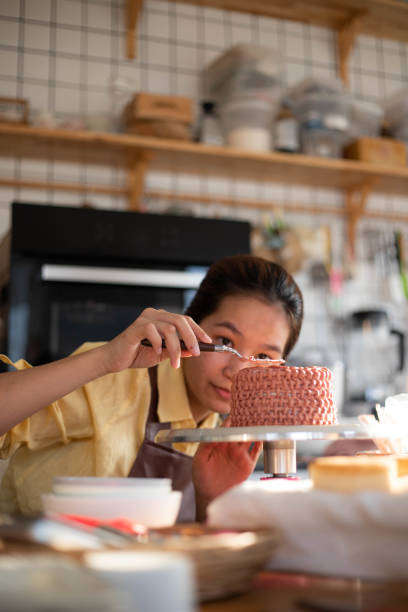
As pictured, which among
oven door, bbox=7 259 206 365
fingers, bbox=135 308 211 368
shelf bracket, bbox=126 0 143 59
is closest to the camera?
fingers, bbox=135 308 211 368

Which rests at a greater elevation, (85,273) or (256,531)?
(85,273)

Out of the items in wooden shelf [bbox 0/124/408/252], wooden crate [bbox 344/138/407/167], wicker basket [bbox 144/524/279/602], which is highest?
wooden crate [bbox 344/138/407/167]

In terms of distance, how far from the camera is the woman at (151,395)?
0.93 meters

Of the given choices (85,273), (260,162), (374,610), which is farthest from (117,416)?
(260,162)

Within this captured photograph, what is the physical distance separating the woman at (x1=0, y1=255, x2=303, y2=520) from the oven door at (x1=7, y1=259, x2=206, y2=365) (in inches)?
29.9

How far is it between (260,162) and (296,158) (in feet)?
0.46

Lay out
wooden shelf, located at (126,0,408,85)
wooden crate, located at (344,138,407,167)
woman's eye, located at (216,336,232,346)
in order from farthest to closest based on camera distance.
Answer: wooden shelf, located at (126,0,408,85) < wooden crate, located at (344,138,407,167) < woman's eye, located at (216,336,232,346)

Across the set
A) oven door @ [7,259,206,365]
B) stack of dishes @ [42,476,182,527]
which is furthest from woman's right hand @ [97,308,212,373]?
oven door @ [7,259,206,365]

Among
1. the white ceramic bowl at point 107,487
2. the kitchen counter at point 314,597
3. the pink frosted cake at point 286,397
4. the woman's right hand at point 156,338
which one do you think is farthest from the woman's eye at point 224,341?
the kitchen counter at point 314,597

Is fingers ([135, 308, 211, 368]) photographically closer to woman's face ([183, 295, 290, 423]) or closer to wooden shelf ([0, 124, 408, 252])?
woman's face ([183, 295, 290, 423])

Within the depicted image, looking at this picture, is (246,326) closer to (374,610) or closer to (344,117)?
(374,610)

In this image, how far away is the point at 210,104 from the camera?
8.59ft

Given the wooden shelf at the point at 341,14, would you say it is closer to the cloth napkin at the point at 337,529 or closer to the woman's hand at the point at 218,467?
the woman's hand at the point at 218,467

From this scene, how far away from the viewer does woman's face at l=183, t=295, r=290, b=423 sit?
1.20 metres
